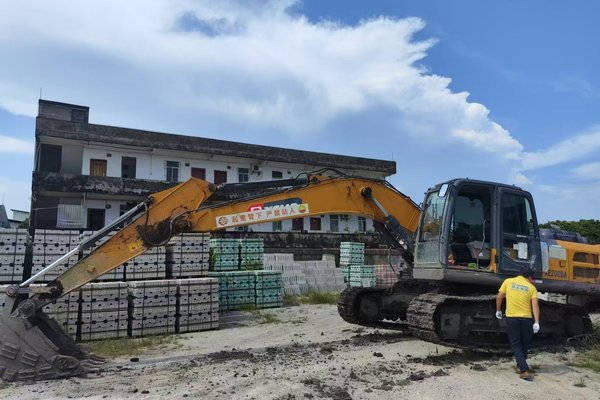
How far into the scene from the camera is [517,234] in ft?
30.9

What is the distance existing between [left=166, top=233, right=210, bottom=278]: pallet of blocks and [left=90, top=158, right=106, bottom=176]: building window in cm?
2349

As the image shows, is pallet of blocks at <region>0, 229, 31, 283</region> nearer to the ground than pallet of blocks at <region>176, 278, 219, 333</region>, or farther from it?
farther from it

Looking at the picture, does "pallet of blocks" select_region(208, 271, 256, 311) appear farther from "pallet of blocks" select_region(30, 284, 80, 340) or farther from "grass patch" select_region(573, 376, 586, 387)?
"grass patch" select_region(573, 376, 586, 387)

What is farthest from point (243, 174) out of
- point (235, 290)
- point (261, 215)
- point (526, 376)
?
point (526, 376)

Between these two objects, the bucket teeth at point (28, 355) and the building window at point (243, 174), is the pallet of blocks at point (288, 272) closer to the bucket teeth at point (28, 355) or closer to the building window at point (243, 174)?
the bucket teeth at point (28, 355)

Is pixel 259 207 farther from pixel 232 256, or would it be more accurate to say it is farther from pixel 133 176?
pixel 133 176

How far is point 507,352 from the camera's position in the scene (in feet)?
29.5

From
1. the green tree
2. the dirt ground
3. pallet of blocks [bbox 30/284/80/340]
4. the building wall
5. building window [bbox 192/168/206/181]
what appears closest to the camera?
the dirt ground

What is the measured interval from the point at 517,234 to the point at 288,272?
42.3 ft

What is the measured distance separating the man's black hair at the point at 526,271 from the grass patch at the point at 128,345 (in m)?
7.53

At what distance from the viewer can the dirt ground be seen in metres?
6.90

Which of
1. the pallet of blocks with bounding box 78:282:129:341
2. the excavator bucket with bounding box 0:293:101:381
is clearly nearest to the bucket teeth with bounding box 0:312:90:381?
the excavator bucket with bounding box 0:293:101:381

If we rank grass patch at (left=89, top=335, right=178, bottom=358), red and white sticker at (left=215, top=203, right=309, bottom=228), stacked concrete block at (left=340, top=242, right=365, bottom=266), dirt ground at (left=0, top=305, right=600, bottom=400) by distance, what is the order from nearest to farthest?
1. dirt ground at (left=0, top=305, right=600, bottom=400)
2. red and white sticker at (left=215, top=203, right=309, bottom=228)
3. grass patch at (left=89, top=335, right=178, bottom=358)
4. stacked concrete block at (left=340, top=242, right=365, bottom=266)

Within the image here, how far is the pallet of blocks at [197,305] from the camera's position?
509 inches
